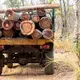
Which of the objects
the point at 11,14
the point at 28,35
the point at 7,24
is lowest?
the point at 28,35

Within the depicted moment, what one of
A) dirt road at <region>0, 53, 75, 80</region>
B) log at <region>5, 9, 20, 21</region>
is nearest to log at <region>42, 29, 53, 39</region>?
dirt road at <region>0, 53, 75, 80</region>

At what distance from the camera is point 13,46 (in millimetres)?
11789

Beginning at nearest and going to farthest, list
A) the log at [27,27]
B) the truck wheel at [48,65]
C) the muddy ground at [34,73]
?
the muddy ground at [34,73]
the log at [27,27]
the truck wheel at [48,65]

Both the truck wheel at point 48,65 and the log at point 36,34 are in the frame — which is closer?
the log at point 36,34

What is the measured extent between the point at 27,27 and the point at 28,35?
0.34 m

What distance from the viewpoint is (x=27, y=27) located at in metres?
11.2

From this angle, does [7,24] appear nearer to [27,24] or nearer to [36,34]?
[27,24]

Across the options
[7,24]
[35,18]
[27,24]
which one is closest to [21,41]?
[27,24]

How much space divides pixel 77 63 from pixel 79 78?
2.12 ft

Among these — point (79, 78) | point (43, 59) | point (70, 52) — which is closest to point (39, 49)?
point (43, 59)

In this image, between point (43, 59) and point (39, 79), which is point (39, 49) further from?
point (39, 79)

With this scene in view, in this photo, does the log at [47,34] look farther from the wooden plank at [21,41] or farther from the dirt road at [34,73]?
the dirt road at [34,73]

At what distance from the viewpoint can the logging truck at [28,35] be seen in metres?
11.3

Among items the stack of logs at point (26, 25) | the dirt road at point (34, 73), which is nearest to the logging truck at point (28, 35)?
the stack of logs at point (26, 25)
